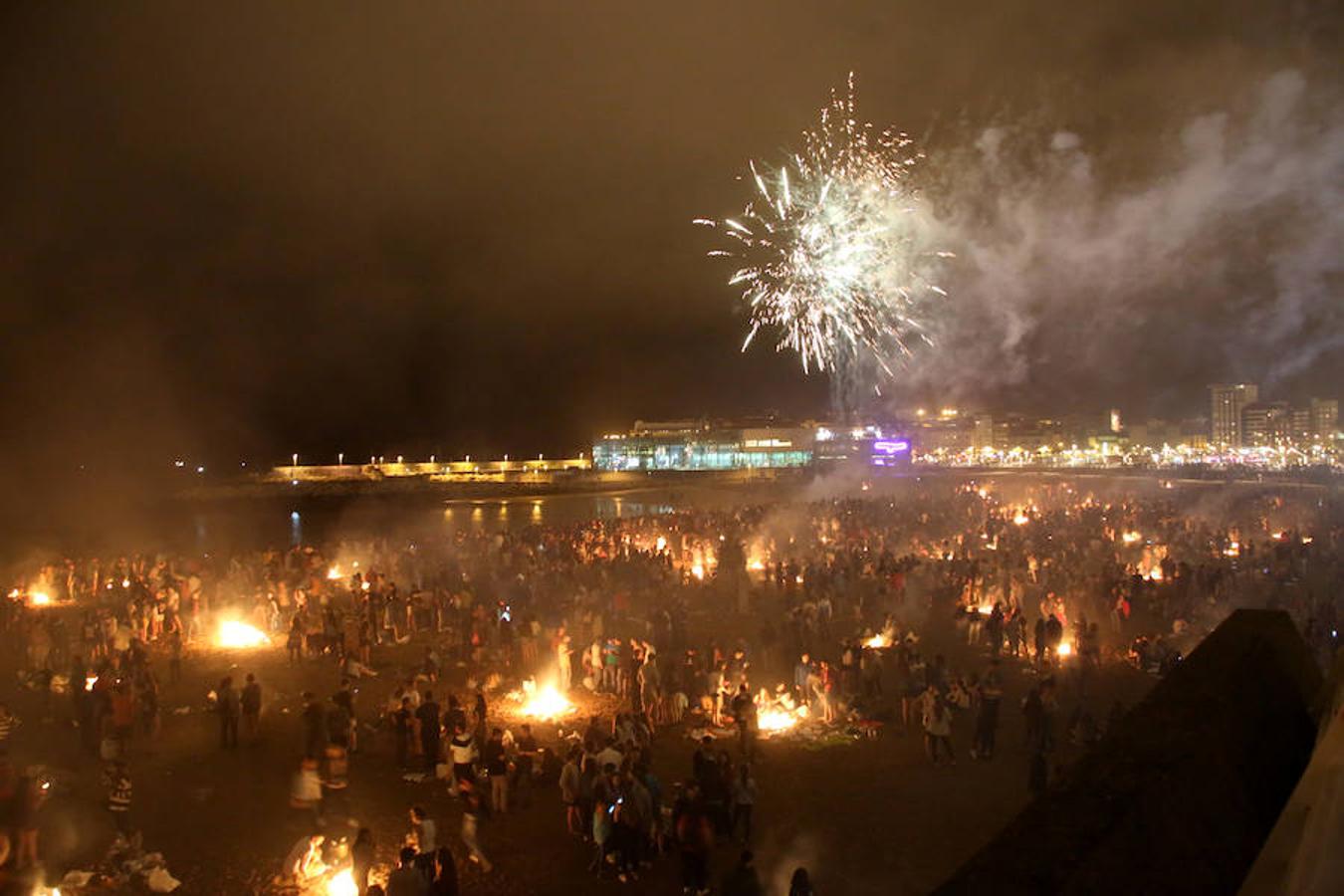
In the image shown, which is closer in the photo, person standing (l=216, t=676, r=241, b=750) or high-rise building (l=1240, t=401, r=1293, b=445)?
person standing (l=216, t=676, r=241, b=750)

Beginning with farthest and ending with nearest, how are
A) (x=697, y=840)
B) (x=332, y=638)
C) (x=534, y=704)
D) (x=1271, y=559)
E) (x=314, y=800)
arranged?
(x=1271, y=559) < (x=332, y=638) < (x=534, y=704) < (x=314, y=800) < (x=697, y=840)

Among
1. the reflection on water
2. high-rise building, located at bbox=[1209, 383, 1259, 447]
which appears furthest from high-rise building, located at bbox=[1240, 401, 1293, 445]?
the reflection on water

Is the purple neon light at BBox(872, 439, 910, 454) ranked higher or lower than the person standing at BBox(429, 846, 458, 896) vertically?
higher

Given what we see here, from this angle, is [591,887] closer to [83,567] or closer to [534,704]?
[534,704]

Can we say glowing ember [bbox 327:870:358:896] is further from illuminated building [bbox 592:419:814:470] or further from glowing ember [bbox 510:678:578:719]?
illuminated building [bbox 592:419:814:470]

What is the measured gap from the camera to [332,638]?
14.0 meters

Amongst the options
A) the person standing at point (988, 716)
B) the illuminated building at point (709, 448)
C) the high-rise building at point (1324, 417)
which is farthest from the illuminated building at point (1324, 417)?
the person standing at point (988, 716)

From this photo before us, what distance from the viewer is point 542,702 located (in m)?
11.6

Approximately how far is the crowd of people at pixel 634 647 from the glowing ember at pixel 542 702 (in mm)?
193

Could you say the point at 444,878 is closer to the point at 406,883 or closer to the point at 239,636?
the point at 406,883

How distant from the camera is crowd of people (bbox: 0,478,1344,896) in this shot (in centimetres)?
754

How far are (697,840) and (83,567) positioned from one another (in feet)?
68.7

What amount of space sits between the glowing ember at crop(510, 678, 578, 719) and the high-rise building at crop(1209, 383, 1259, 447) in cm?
17391

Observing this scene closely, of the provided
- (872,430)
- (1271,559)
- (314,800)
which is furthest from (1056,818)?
(872,430)
